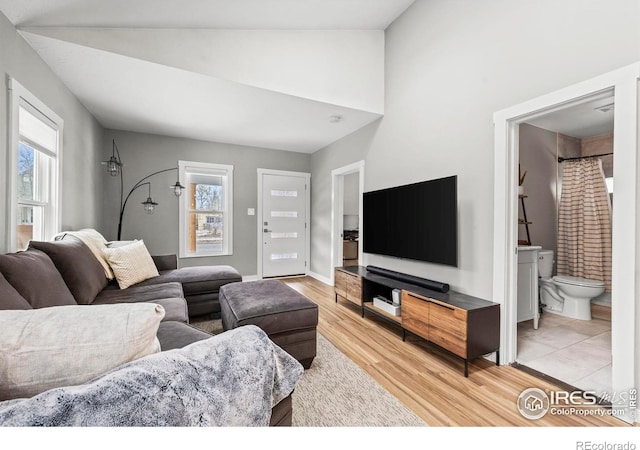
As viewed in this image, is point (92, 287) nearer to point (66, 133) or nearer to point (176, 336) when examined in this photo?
point (176, 336)

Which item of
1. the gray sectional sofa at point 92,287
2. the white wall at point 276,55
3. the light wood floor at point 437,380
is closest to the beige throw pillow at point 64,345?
the gray sectional sofa at point 92,287

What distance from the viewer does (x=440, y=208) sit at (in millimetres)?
2424

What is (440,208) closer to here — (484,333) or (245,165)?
(484,333)

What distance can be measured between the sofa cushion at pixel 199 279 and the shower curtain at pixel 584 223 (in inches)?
167

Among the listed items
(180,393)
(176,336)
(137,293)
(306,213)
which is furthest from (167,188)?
(180,393)

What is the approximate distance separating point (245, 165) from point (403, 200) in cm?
300

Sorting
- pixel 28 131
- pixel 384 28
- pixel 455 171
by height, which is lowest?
pixel 455 171

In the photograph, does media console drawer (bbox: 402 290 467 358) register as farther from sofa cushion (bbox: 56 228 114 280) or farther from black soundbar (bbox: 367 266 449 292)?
sofa cushion (bbox: 56 228 114 280)

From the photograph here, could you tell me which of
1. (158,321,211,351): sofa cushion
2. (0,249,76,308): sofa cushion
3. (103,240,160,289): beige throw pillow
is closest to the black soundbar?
(158,321,211,351): sofa cushion

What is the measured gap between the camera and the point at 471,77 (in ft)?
7.52

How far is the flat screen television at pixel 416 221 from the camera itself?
2.36 meters

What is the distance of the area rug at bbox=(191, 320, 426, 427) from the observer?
1450 mm

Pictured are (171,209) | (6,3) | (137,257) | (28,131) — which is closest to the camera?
(6,3)

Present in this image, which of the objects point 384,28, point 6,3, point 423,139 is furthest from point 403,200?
point 6,3
